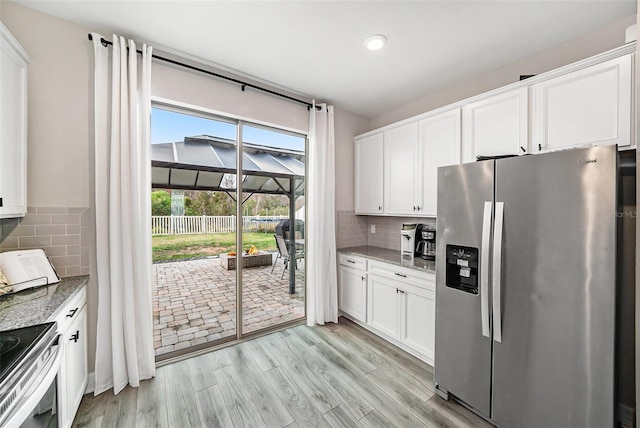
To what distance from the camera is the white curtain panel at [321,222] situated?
3.10 m

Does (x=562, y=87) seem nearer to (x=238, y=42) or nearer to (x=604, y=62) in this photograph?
(x=604, y=62)

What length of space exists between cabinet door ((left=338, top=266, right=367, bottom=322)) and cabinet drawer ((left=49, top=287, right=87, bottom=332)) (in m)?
2.52

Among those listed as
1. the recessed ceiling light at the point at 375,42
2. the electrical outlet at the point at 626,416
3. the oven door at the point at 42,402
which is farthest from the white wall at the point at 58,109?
the electrical outlet at the point at 626,416

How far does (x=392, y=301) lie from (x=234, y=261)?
1.78 meters

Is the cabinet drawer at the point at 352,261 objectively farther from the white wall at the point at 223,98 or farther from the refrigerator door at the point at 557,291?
the white wall at the point at 223,98

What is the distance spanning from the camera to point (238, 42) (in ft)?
6.82

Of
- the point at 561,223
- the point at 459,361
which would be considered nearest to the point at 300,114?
the point at 561,223

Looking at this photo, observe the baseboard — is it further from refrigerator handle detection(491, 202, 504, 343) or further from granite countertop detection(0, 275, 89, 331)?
refrigerator handle detection(491, 202, 504, 343)

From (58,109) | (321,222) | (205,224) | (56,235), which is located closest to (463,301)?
(321,222)

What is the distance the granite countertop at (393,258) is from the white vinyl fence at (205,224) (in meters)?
1.09

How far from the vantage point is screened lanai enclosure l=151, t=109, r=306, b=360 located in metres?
2.52

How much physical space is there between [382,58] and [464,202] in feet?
4.86

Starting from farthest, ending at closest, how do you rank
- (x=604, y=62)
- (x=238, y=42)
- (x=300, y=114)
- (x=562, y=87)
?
1. (x=300, y=114)
2. (x=238, y=42)
3. (x=562, y=87)
4. (x=604, y=62)

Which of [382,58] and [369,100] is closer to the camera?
[382,58]
